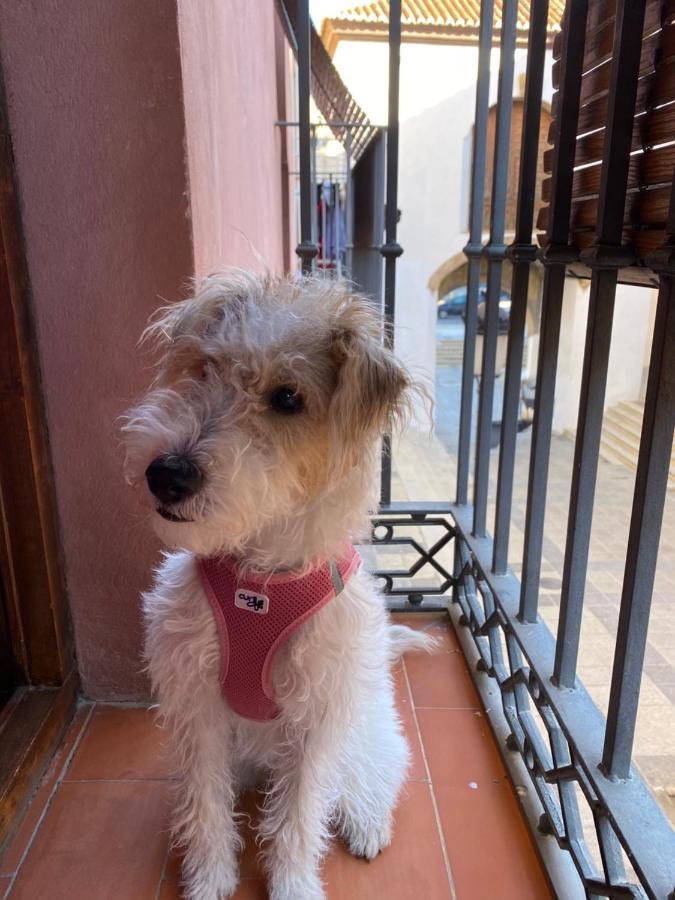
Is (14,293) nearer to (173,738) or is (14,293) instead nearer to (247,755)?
(173,738)

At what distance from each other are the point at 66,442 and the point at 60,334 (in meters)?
0.28

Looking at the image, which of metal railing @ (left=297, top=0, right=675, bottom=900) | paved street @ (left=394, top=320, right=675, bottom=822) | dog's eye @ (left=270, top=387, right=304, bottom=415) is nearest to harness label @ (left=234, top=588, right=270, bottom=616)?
dog's eye @ (left=270, top=387, right=304, bottom=415)

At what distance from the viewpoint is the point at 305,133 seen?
81.6 inches

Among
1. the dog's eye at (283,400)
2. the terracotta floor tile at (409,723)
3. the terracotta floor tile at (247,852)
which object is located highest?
the dog's eye at (283,400)

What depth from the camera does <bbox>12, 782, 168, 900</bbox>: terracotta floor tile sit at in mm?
1473

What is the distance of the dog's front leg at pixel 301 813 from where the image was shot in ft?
4.58

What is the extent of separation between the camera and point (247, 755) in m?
1.55

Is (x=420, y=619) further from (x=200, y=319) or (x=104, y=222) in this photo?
(x=104, y=222)

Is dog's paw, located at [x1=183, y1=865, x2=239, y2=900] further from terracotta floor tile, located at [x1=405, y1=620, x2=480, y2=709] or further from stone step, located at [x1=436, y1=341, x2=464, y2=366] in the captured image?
stone step, located at [x1=436, y1=341, x2=464, y2=366]

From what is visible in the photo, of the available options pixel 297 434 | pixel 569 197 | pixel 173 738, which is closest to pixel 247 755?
pixel 173 738

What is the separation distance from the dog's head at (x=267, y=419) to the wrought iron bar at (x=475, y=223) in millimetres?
1133

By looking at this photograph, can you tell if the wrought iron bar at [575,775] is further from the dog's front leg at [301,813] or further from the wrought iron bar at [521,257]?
the dog's front leg at [301,813]

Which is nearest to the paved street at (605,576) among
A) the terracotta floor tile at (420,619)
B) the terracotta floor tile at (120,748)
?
the terracotta floor tile at (420,619)

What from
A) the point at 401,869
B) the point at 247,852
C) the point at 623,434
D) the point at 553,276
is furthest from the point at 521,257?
the point at 623,434
